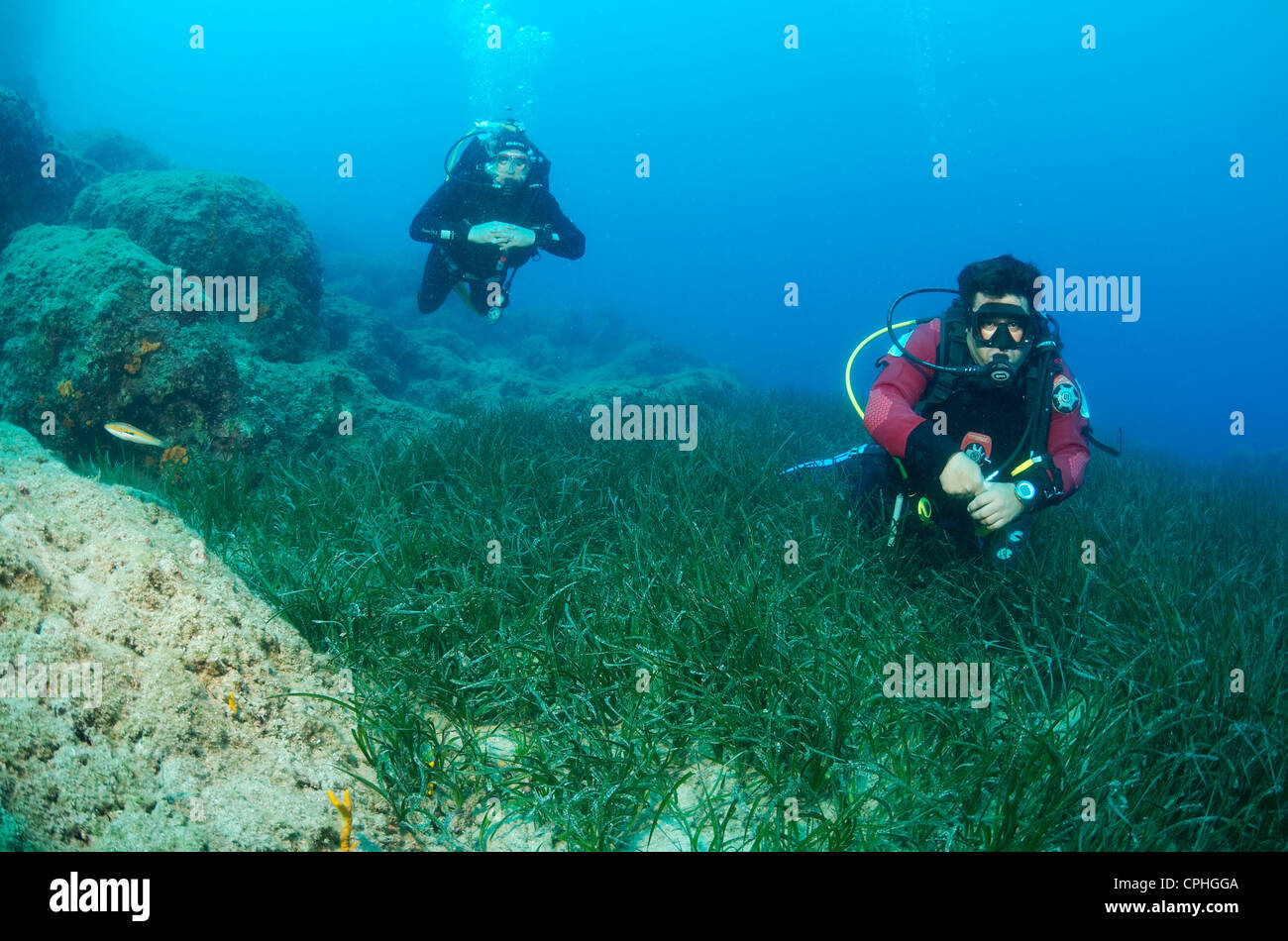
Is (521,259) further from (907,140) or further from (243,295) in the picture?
(907,140)

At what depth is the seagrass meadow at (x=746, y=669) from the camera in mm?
1972

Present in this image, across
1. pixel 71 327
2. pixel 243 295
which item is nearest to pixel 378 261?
pixel 243 295

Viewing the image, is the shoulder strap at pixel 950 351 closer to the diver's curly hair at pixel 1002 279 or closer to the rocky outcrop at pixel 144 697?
the diver's curly hair at pixel 1002 279

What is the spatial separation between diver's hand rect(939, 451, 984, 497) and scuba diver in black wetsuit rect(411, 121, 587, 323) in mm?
5688

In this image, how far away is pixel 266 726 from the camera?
2002 millimetres

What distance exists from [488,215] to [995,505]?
707 centimetres

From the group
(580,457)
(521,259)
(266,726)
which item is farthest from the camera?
(521,259)

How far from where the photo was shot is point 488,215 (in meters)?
7.77

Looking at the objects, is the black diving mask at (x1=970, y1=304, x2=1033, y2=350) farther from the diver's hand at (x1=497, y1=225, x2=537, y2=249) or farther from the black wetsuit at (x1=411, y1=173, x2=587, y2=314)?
the black wetsuit at (x1=411, y1=173, x2=587, y2=314)

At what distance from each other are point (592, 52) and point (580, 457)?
151335mm

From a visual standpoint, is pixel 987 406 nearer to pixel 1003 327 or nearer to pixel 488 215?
pixel 1003 327

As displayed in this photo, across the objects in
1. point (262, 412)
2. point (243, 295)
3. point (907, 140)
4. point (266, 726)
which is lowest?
point (266, 726)

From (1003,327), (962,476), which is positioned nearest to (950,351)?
(1003,327)
